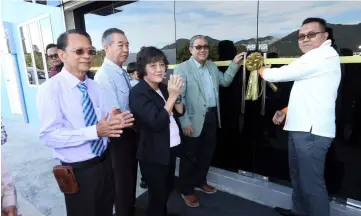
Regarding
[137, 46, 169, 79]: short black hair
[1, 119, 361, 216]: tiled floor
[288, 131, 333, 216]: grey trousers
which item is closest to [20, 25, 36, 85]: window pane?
[1, 119, 361, 216]: tiled floor

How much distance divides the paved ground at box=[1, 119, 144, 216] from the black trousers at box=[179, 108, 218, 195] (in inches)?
27.0

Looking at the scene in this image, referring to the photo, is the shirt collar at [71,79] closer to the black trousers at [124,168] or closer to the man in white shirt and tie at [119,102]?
the man in white shirt and tie at [119,102]

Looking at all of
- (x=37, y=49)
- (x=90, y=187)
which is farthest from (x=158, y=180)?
(x=37, y=49)

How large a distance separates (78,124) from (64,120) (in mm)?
84

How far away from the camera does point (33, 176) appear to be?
3.53 meters

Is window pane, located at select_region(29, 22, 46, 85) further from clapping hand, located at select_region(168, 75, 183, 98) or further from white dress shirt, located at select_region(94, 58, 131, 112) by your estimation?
clapping hand, located at select_region(168, 75, 183, 98)

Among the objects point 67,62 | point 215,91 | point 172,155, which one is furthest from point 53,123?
point 215,91

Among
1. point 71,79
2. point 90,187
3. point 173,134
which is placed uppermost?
point 71,79

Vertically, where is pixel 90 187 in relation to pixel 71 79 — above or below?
below

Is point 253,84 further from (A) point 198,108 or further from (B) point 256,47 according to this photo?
(A) point 198,108

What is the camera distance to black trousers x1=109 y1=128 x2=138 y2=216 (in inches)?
82.5

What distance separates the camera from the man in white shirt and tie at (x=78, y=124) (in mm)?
1387

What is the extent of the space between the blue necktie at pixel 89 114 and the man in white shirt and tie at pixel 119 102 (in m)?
0.43

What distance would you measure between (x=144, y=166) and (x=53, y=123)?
0.75 m
